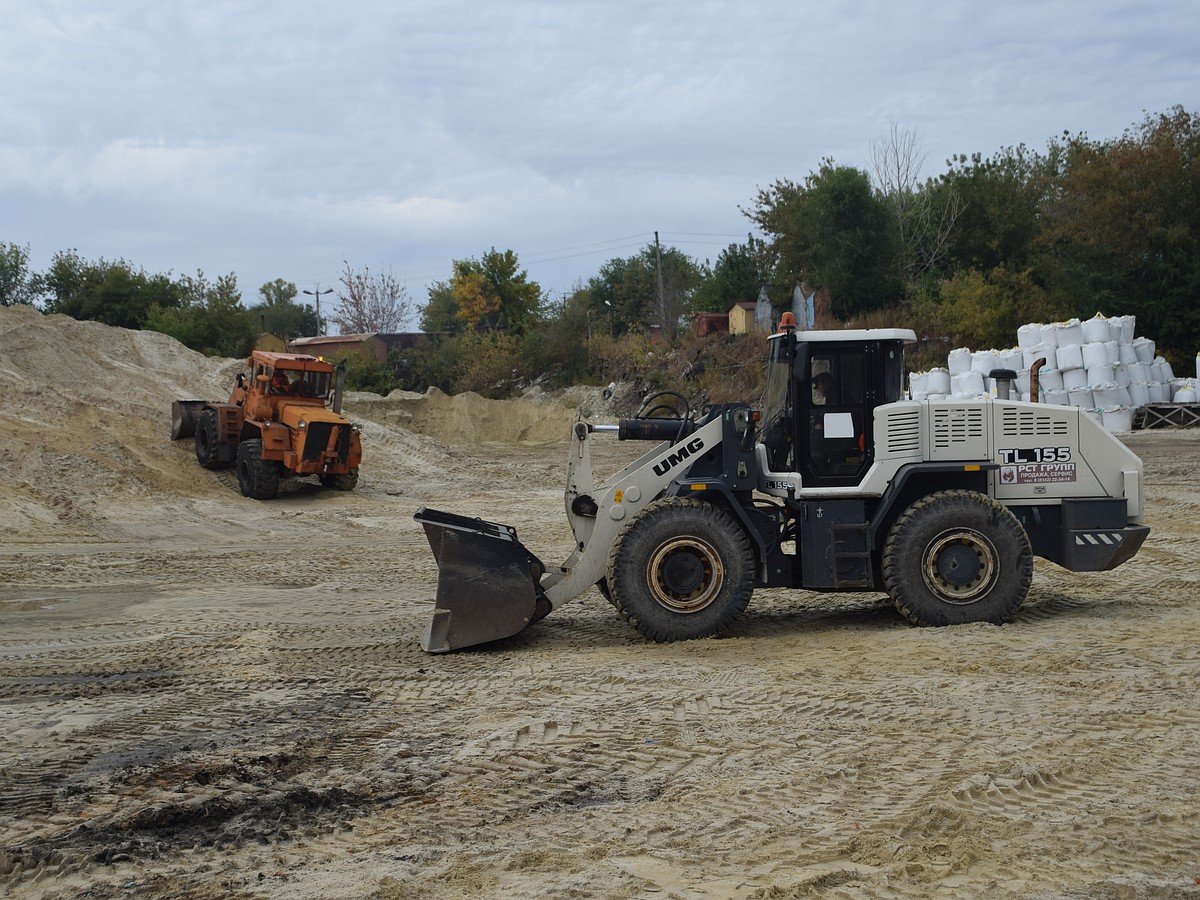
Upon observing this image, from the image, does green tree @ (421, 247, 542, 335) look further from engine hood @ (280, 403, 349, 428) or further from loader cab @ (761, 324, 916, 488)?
loader cab @ (761, 324, 916, 488)

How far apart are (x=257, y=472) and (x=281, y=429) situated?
0.85 m

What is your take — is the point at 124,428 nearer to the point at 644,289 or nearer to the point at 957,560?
the point at 957,560

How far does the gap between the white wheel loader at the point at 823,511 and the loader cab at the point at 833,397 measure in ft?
0.04

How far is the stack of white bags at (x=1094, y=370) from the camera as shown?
A: 76.5 ft

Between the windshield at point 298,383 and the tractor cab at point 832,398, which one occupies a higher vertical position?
the windshield at point 298,383

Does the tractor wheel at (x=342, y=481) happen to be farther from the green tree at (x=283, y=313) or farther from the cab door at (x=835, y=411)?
the green tree at (x=283, y=313)

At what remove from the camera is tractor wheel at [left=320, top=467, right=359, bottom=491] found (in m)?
20.3

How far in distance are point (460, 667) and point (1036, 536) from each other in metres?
4.39

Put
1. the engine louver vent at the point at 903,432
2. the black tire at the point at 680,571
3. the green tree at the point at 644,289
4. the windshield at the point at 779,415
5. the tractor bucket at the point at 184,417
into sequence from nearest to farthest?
the black tire at the point at 680,571 < the engine louver vent at the point at 903,432 < the windshield at the point at 779,415 < the tractor bucket at the point at 184,417 < the green tree at the point at 644,289

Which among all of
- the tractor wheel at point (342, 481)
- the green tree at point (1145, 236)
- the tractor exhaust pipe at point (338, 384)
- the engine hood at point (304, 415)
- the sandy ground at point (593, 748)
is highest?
the green tree at point (1145, 236)

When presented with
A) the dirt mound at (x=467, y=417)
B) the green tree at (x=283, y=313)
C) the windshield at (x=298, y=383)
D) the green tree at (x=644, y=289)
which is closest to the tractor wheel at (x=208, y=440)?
the windshield at (x=298, y=383)

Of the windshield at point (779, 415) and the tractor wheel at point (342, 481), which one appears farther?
the tractor wheel at point (342, 481)

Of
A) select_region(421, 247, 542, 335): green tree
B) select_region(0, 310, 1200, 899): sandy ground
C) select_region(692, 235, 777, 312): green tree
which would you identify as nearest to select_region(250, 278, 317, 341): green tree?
select_region(421, 247, 542, 335): green tree

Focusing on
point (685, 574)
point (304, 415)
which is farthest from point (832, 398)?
point (304, 415)
